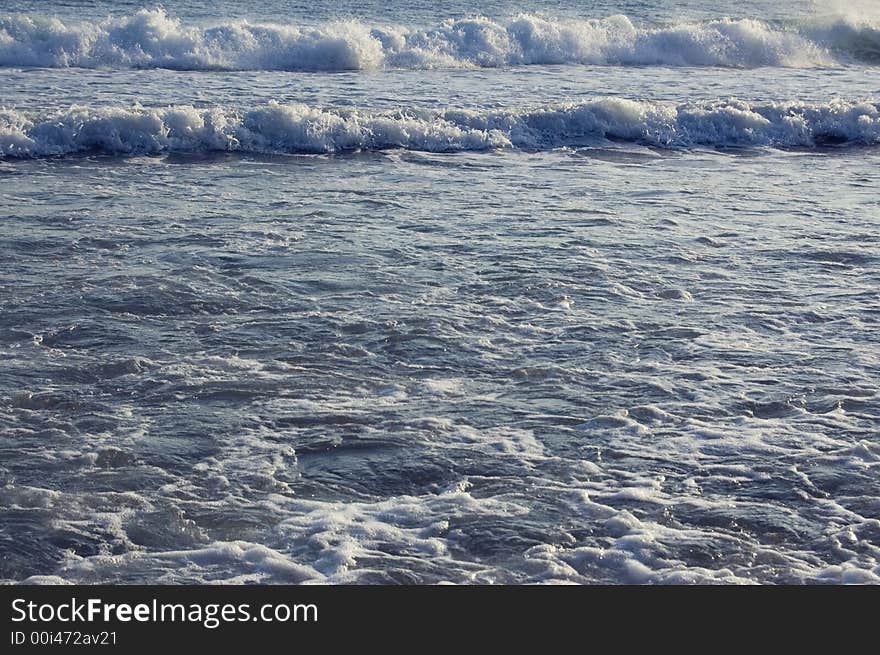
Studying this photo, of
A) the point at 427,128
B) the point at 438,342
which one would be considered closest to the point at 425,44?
the point at 427,128

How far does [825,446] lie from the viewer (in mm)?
5898

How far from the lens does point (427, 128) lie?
15.4 m

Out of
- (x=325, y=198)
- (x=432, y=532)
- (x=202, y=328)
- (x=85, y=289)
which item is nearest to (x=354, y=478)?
(x=432, y=532)

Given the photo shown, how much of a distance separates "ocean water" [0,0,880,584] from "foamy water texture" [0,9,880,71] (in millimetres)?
5028

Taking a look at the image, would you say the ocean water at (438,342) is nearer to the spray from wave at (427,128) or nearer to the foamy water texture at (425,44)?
the spray from wave at (427,128)

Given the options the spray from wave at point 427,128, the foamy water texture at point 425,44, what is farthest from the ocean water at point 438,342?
the foamy water texture at point 425,44

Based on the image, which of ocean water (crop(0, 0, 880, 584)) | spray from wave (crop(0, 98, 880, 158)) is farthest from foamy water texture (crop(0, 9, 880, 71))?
spray from wave (crop(0, 98, 880, 158))

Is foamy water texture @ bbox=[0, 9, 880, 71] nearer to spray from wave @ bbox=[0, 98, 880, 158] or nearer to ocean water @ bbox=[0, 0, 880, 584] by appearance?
ocean water @ bbox=[0, 0, 880, 584]

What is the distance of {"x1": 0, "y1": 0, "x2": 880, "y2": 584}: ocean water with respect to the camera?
196 inches

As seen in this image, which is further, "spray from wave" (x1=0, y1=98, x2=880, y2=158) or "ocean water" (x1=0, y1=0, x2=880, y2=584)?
"spray from wave" (x1=0, y1=98, x2=880, y2=158)

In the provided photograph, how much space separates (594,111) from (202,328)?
10239 millimetres

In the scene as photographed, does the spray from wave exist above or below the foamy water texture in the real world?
below

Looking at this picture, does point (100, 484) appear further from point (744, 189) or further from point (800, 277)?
point (744, 189)

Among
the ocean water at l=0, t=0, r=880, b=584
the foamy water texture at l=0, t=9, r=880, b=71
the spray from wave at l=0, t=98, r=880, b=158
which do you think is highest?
the foamy water texture at l=0, t=9, r=880, b=71
